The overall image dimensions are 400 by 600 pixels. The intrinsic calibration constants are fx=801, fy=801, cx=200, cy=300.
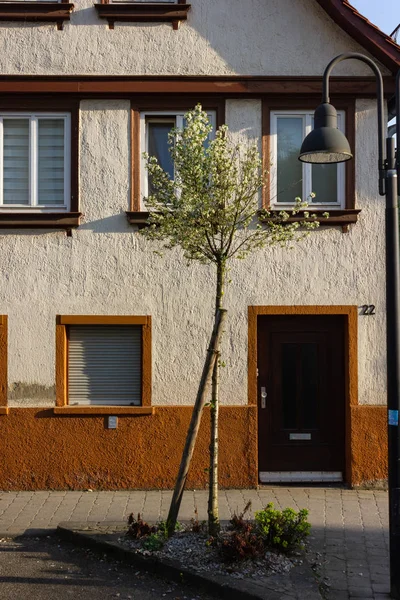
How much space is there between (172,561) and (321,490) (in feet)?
12.3

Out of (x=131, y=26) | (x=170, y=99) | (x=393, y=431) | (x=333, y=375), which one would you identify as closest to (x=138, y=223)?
(x=170, y=99)

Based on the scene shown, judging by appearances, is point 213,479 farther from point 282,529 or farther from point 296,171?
point 296,171

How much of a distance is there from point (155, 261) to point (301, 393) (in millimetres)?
2658

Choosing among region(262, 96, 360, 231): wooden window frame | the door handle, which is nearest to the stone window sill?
region(262, 96, 360, 231): wooden window frame

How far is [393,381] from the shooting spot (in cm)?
658

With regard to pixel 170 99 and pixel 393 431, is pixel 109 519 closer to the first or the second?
pixel 393 431

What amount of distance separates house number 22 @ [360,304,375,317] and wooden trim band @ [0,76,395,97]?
285cm

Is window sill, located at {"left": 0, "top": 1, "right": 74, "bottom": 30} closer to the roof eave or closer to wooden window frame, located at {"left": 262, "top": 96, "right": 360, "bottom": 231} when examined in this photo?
wooden window frame, located at {"left": 262, "top": 96, "right": 360, "bottom": 231}

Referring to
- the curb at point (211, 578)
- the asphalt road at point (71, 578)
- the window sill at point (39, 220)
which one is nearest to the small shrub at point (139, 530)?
the curb at point (211, 578)

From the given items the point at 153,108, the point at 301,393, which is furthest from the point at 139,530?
the point at 153,108

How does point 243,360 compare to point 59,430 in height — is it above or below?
above

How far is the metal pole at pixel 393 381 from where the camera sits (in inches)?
253

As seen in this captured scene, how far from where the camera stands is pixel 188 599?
6648mm

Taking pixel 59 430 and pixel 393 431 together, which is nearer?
pixel 393 431
